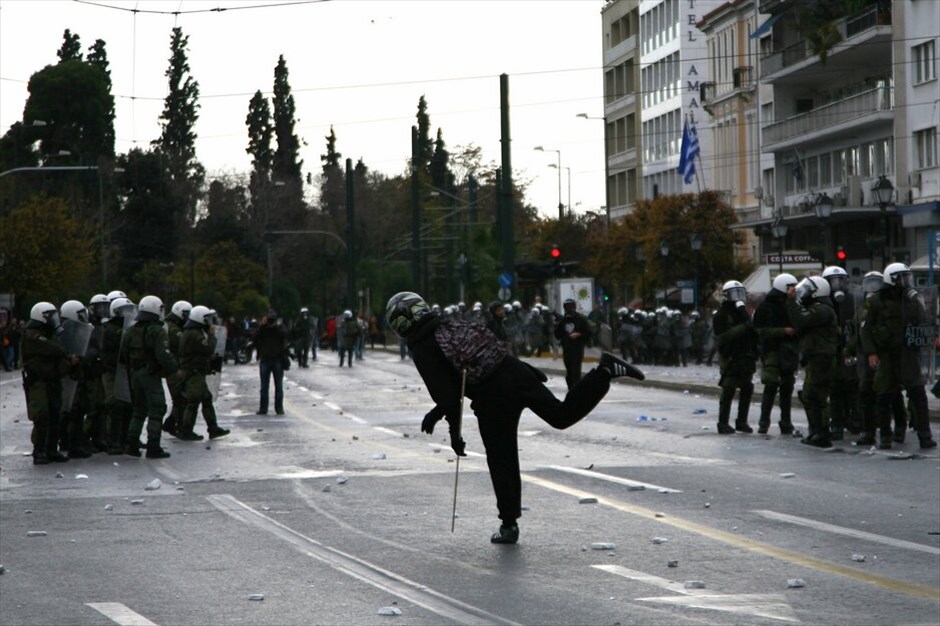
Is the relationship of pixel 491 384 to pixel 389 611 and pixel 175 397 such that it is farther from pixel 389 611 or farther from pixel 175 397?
pixel 175 397

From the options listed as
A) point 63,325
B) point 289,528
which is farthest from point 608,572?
point 63,325

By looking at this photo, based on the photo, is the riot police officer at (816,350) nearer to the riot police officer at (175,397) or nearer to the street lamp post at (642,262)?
the riot police officer at (175,397)

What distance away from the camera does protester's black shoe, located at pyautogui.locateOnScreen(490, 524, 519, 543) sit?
442 inches

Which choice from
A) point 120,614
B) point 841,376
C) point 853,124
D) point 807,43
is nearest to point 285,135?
point 807,43

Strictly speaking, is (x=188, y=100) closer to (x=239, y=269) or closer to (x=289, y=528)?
(x=239, y=269)

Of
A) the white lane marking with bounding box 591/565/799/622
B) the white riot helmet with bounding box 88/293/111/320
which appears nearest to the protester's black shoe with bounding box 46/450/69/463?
the white riot helmet with bounding box 88/293/111/320

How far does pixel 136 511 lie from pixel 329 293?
10608 centimetres

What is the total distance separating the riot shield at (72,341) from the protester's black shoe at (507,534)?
9.35 m

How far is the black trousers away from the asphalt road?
38 cm

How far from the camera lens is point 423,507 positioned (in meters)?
13.6

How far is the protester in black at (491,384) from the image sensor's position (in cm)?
1109

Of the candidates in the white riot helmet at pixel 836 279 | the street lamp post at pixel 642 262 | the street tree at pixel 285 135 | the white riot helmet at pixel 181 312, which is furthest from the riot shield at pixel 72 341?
the street tree at pixel 285 135

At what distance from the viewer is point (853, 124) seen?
194ft

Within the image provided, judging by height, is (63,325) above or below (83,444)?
above
